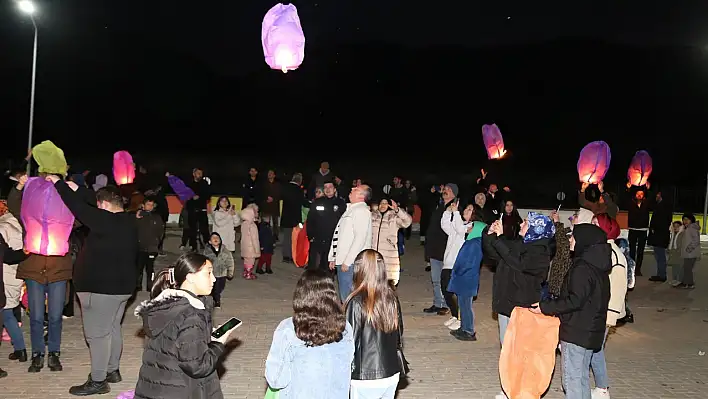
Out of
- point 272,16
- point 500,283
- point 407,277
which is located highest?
point 272,16

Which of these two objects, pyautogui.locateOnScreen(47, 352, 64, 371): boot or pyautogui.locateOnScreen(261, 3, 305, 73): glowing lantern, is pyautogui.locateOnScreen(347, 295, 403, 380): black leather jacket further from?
pyautogui.locateOnScreen(261, 3, 305, 73): glowing lantern

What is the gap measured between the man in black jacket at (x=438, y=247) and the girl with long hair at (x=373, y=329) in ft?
17.7

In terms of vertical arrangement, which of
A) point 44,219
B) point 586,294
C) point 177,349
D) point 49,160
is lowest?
point 177,349

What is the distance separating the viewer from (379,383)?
4691 mm

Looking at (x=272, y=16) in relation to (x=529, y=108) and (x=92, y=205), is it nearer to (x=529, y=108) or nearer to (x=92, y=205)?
(x=92, y=205)

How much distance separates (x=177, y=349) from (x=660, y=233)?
12.8m

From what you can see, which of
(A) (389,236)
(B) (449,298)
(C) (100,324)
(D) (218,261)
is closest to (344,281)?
(A) (389,236)

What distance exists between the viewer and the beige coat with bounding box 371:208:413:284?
32.4ft

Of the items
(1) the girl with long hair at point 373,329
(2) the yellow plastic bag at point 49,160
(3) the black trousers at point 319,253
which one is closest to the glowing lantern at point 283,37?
(2) the yellow plastic bag at point 49,160

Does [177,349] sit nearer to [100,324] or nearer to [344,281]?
[100,324]

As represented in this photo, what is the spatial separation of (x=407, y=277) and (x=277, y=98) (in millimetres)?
31294

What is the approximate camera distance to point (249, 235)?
12.5 metres

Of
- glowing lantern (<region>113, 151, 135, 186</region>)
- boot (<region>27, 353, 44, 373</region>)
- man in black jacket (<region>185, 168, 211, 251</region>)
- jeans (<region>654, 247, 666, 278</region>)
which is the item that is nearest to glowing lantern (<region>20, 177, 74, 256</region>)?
boot (<region>27, 353, 44, 373</region>)

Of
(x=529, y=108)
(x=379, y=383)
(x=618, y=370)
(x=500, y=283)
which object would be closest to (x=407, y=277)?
(x=618, y=370)
